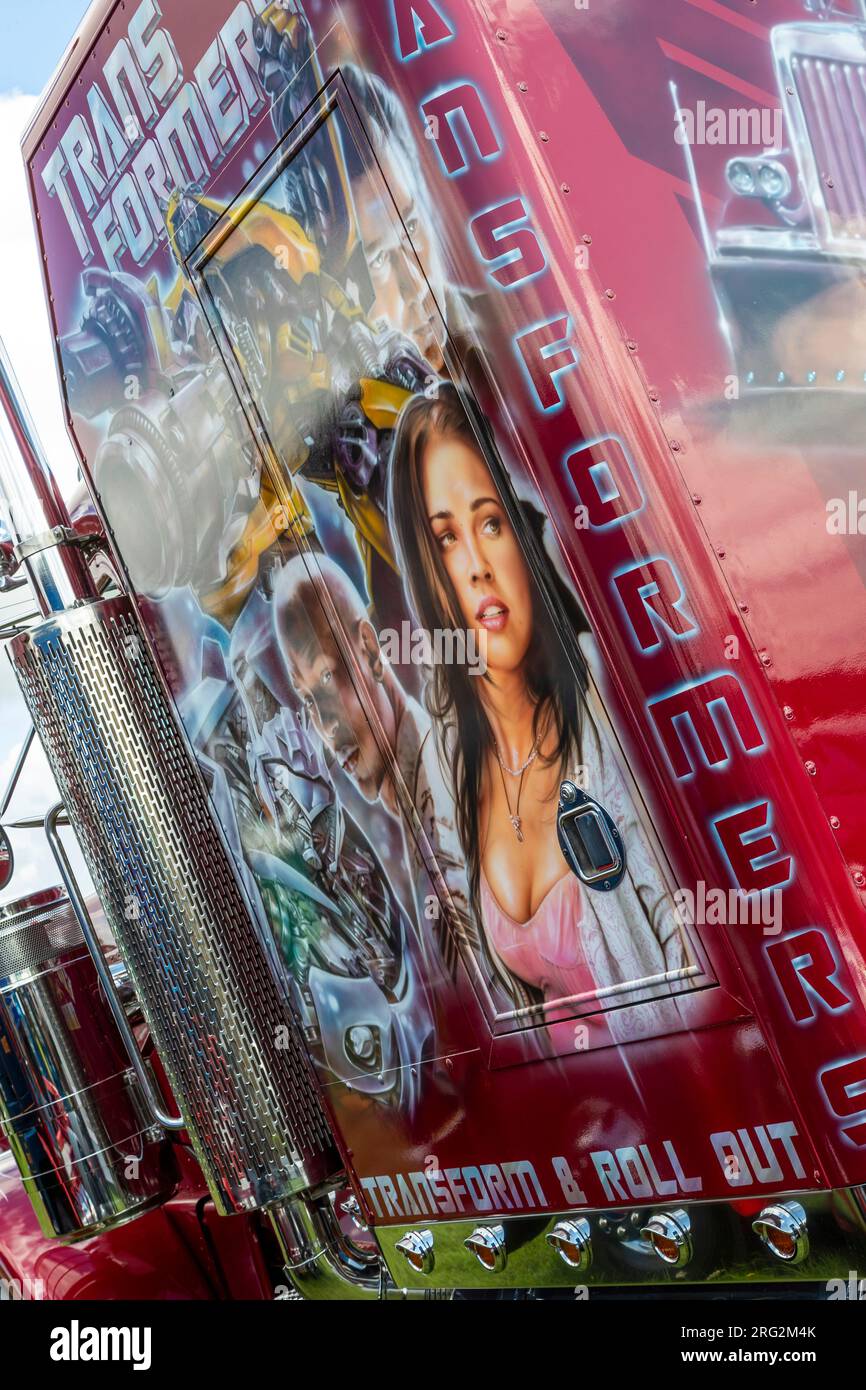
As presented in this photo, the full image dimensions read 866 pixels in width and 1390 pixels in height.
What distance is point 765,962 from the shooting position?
90.7 inches

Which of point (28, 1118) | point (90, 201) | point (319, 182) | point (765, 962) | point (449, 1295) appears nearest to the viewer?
point (765, 962)

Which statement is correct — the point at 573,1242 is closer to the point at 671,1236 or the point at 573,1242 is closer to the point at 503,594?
the point at 671,1236

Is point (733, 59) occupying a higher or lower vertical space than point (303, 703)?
higher

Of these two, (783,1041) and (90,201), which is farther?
(90,201)

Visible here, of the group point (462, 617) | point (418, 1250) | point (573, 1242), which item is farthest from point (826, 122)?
point (418, 1250)

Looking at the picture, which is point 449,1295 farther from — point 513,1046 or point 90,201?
point 90,201

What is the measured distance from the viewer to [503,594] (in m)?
2.52

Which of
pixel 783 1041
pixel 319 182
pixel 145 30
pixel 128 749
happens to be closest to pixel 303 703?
pixel 128 749

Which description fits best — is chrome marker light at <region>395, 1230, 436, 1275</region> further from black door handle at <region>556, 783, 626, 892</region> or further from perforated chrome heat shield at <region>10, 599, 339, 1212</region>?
black door handle at <region>556, 783, 626, 892</region>

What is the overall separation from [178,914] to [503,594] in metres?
1.35

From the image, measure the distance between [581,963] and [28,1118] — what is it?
1.87 metres

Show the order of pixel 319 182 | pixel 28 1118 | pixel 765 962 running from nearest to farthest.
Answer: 1. pixel 765 962
2. pixel 319 182
3. pixel 28 1118

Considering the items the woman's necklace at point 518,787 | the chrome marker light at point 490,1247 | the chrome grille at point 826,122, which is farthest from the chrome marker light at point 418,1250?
the chrome grille at point 826,122

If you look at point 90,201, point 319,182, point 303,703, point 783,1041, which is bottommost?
point 783,1041
